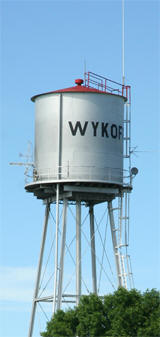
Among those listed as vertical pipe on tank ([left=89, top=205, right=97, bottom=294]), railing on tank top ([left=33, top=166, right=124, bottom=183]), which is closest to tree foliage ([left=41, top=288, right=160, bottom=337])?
vertical pipe on tank ([left=89, top=205, right=97, bottom=294])

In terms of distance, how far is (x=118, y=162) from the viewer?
2282 inches

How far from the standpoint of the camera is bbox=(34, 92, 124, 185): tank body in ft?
186

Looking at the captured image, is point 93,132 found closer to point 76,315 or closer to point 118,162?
point 118,162

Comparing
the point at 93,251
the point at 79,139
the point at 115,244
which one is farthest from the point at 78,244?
the point at 79,139

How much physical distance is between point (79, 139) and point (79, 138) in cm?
5

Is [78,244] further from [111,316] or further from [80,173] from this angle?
[111,316]

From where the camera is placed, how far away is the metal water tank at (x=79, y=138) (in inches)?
2235

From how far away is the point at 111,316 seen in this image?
54.1 metres

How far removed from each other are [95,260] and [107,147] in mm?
6677

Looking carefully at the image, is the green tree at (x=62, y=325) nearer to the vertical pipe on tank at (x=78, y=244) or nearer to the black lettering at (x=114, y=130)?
the vertical pipe on tank at (x=78, y=244)

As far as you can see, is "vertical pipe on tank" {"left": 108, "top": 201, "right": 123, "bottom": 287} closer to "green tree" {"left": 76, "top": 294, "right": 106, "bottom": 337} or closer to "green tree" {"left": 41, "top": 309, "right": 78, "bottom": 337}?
"green tree" {"left": 76, "top": 294, "right": 106, "bottom": 337}

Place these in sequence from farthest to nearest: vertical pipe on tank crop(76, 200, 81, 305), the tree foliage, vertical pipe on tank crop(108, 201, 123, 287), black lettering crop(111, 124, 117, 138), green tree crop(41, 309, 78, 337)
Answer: black lettering crop(111, 124, 117, 138), vertical pipe on tank crop(108, 201, 123, 287), vertical pipe on tank crop(76, 200, 81, 305), green tree crop(41, 309, 78, 337), the tree foliage

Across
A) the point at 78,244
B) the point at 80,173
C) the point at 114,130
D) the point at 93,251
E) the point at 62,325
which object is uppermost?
the point at 114,130

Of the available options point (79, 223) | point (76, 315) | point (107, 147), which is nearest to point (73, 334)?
point (76, 315)
